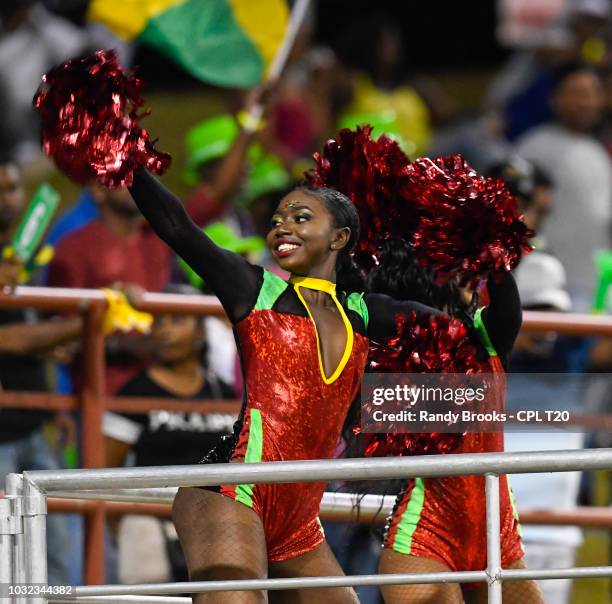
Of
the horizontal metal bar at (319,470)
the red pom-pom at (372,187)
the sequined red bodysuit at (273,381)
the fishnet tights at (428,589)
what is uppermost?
the red pom-pom at (372,187)

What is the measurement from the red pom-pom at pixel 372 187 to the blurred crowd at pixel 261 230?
0.52m

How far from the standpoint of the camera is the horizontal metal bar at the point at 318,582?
326 centimetres

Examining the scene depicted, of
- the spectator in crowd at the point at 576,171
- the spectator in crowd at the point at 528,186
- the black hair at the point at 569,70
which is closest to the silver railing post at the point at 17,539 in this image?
the spectator in crowd at the point at 528,186

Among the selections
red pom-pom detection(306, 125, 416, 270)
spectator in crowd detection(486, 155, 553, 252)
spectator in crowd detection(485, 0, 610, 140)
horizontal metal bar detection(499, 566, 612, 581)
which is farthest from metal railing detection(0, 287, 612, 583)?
spectator in crowd detection(485, 0, 610, 140)

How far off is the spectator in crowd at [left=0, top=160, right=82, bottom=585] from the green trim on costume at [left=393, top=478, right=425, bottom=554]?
6.08 feet

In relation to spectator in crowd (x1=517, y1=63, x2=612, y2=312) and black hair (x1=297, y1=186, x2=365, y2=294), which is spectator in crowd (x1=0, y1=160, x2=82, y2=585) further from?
spectator in crowd (x1=517, y1=63, x2=612, y2=312)

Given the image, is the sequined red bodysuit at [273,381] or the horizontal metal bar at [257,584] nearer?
the horizontal metal bar at [257,584]

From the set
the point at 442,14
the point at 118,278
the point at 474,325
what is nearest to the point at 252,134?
the point at 118,278

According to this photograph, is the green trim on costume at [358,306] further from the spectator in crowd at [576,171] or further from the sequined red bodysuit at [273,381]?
the spectator in crowd at [576,171]

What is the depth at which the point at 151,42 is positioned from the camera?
6.76m

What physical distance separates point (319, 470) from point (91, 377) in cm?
223

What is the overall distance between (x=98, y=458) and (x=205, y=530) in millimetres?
1865

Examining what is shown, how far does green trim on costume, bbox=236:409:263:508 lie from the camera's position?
3566 mm

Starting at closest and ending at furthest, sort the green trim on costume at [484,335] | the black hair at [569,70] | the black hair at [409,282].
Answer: the green trim on costume at [484,335] < the black hair at [409,282] < the black hair at [569,70]
